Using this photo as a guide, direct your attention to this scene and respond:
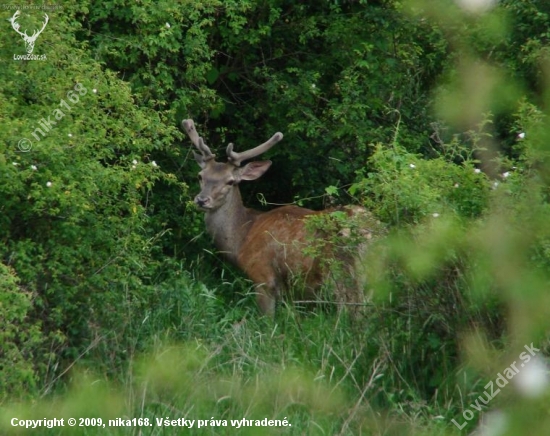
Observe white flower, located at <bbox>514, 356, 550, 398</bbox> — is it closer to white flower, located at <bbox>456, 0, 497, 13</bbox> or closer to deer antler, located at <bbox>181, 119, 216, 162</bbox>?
white flower, located at <bbox>456, 0, 497, 13</bbox>

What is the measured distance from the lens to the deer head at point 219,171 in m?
9.03

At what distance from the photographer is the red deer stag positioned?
8.45m

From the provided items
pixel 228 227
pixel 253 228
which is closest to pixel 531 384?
pixel 253 228

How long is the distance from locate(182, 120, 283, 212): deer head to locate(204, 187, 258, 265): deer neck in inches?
3.2

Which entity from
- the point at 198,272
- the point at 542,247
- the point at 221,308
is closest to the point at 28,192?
the point at 221,308

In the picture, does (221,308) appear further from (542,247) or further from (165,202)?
(542,247)

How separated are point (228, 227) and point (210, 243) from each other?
0.88ft

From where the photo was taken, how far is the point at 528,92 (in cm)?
275

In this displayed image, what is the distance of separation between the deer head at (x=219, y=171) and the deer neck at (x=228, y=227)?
0.27 ft

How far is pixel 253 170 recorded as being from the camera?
9336 mm

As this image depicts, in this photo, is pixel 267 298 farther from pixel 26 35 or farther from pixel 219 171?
pixel 26 35

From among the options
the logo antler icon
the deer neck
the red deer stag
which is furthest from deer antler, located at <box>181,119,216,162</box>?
the logo antler icon

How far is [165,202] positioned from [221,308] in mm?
1596

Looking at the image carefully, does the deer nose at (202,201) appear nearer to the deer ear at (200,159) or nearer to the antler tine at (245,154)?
the deer ear at (200,159)
